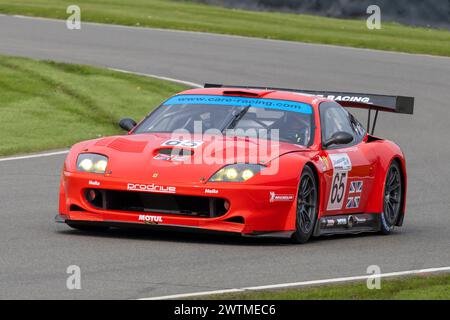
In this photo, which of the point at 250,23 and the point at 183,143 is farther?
the point at 250,23

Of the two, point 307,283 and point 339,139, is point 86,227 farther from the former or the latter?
point 307,283

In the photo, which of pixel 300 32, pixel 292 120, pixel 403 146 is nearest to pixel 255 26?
pixel 300 32

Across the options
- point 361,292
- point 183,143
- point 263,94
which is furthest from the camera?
point 263,94

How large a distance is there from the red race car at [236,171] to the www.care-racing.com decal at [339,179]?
0.04 feet

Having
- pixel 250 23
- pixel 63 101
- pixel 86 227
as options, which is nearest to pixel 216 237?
pixel 86 227

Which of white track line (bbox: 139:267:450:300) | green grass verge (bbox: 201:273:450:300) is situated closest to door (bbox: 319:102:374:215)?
white track line (bbox: 139:267:450:300)

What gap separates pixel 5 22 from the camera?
28500mm

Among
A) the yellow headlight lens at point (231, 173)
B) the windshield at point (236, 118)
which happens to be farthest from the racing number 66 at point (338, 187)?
the yellow headlight lens at point (231, 173)

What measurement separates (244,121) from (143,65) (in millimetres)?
13720

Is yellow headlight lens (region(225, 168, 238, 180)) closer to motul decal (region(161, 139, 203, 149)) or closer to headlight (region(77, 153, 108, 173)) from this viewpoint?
motul decal (region(161, 139, 203, 149))

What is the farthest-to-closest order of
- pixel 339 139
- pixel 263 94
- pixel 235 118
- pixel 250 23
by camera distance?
1. pixel 250 23
2. pixel 263 94
3. pixel 235 118
4. pixel 339 139

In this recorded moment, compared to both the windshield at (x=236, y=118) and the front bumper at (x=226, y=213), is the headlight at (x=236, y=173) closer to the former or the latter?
the front bumper at (x=226, y=213)

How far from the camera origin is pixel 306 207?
33.5ft

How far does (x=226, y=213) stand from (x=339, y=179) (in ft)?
4.66
